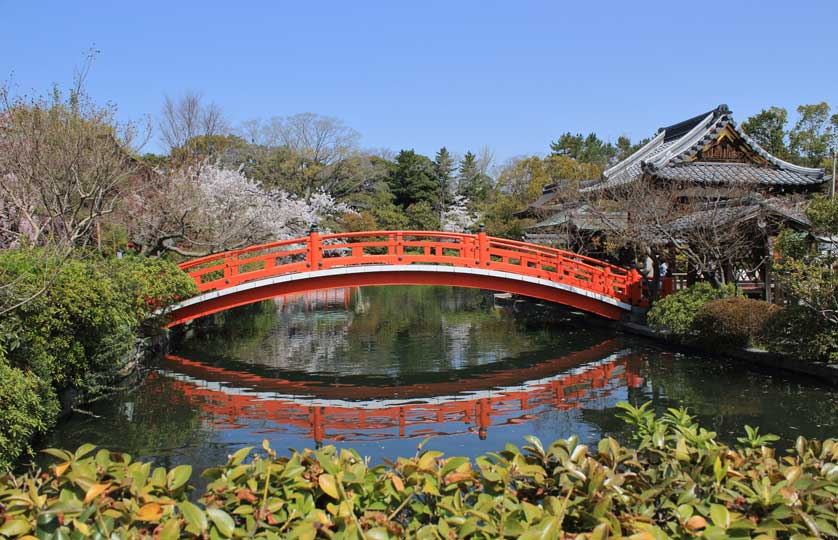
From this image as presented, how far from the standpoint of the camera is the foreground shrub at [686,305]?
1265 cm

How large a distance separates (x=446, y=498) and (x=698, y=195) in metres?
14.9

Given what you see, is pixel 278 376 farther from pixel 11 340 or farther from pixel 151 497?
pixel 151 497

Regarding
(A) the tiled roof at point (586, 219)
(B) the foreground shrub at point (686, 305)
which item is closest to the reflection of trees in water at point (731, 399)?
(B) the foreground shrub at point (686, 305)

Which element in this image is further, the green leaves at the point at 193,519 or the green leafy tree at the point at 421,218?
the green leafy tree at the point at 421,218

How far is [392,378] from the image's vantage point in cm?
1197

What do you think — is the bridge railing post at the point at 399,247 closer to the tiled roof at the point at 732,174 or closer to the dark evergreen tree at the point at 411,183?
the tiled roof at the point at 732,174

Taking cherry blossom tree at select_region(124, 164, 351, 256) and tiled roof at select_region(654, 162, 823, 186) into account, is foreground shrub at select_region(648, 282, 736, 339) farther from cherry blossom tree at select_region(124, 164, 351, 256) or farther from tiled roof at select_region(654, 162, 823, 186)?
cherry blossom tree at select_region(124, 164, 351, 256)

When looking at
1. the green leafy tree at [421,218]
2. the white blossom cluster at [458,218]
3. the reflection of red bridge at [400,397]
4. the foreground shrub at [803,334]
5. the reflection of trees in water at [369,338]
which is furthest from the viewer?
the white blossom cluster at [458,218]

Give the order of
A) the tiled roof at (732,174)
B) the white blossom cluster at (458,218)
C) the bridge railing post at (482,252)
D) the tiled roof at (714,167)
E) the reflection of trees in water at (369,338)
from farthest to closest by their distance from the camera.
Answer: the white blossom cluster at (458,218) → the tiled roof at (714,167) → the tiled roof at (732,174) → the bridge railing post at (482,252) → the reflection of trees in water at (369,338)

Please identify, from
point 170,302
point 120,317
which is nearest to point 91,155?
point 170,302

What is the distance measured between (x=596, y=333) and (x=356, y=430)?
30.2ft

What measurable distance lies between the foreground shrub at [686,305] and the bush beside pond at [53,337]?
30.8 feet

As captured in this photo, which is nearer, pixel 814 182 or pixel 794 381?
pixel 794 381

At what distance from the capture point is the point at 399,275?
1449 centimetres
